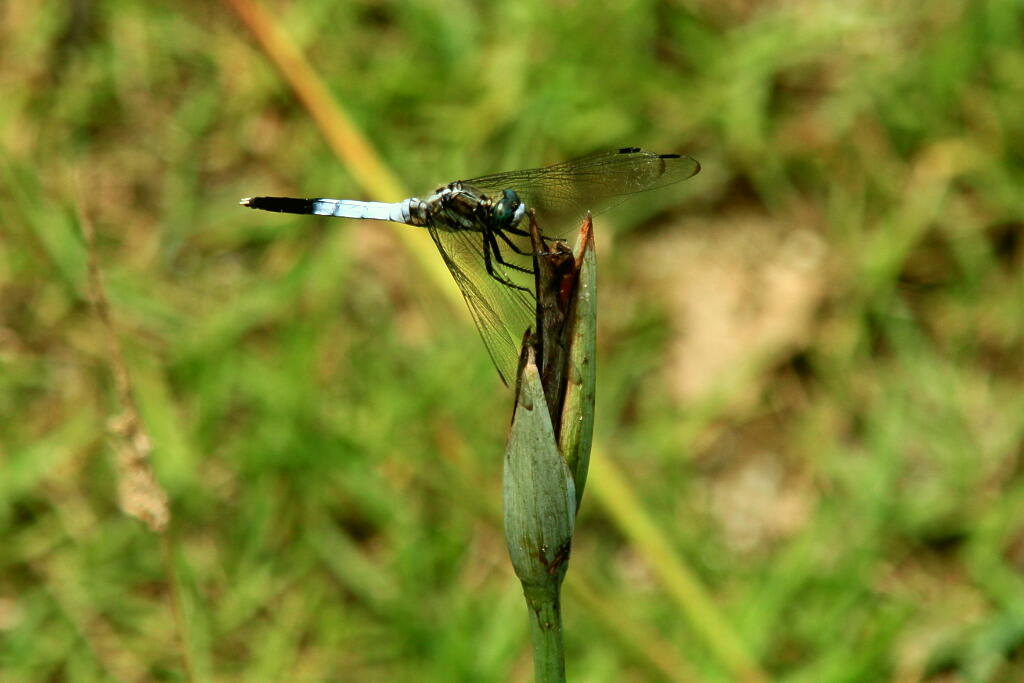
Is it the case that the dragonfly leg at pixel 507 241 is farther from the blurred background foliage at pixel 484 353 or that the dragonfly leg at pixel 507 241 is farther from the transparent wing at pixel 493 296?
the blurred background foliage at pixel 484 353


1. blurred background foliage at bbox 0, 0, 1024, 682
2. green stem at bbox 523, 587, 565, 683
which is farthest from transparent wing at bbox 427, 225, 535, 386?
blurred background foliage at bbox 0, 0, 1024, 682

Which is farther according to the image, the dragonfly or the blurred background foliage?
the blurred background foliage

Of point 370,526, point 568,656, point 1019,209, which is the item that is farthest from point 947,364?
point 370,526

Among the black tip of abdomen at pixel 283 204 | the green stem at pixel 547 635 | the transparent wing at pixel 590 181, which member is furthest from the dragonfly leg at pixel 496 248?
the green stem at pixel 547 635

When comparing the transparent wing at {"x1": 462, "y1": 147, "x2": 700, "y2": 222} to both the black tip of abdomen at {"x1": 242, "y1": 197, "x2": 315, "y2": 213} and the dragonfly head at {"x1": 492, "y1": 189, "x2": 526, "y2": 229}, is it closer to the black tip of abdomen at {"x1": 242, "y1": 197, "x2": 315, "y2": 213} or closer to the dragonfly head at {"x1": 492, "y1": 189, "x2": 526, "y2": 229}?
the dragonfly head at {"x1": 492, "y1": 189, "x2": 526, "y2": 229}

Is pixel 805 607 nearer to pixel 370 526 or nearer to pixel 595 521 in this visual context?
pixel 595 521

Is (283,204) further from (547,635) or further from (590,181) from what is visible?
(547,635)

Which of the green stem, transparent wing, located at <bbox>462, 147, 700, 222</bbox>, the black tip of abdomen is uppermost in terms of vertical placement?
the black tip of abdomen
